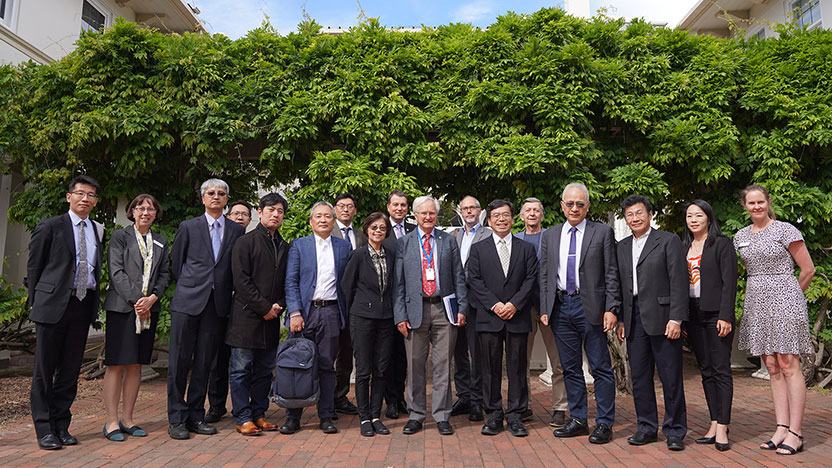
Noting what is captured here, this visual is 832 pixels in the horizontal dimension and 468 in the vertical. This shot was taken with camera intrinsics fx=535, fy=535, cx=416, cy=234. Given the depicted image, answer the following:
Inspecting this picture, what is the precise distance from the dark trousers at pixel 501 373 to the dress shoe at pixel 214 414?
2612 mm

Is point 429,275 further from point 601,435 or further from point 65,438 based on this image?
point 65,438

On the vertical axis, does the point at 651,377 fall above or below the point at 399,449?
above

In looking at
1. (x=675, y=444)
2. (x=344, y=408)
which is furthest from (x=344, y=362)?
(x=675, y=444)

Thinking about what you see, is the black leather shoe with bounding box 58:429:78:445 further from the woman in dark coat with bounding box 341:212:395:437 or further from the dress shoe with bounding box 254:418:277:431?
the woman in dark coat with bounding box 341:212:395:437

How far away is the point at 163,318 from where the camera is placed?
24.3 feet

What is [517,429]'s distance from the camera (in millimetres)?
4660

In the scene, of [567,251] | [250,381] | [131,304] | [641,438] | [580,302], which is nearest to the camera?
[641,438]

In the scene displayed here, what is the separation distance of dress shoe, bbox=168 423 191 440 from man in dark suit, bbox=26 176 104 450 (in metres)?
0.75

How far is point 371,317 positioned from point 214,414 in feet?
6.32

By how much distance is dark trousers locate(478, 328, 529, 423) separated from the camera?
476cm

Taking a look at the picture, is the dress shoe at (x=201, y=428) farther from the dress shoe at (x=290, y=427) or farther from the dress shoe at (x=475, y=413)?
the dress shoe at (x=475, y=413)

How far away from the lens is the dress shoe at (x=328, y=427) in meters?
4.78

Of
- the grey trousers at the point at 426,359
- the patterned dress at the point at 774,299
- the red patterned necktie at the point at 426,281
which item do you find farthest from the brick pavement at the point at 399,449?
the red patterned necktie at the point at 426,281

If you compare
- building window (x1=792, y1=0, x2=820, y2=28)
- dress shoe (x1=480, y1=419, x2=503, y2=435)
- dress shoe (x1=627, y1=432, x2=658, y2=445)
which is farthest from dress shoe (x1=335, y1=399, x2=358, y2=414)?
building window (x1=792, y1=0, x2=820, y2=28)
